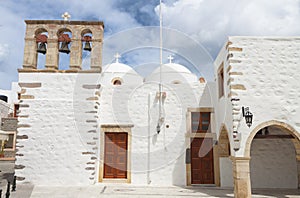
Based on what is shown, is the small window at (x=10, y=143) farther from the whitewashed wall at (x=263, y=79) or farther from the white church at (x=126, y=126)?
the whitewashed wall at (x=263, y=79)

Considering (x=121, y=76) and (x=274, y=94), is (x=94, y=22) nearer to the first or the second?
(x=121, y=76)

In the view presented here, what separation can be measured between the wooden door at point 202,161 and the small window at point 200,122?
0.33m

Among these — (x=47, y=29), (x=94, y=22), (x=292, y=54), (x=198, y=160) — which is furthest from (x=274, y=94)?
(x=47, y=29)

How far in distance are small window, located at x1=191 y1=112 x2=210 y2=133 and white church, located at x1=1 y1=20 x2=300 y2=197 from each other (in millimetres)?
33

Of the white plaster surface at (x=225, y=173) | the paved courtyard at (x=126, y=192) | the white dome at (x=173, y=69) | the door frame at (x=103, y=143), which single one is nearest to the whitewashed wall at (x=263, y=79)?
the paved courtyard at (x=126, y=192)

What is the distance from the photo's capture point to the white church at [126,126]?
25.0 feet

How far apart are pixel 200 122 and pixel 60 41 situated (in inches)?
206

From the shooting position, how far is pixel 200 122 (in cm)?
855

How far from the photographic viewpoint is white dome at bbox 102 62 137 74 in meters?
11.9

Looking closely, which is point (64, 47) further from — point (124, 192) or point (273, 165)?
point (273, 165)

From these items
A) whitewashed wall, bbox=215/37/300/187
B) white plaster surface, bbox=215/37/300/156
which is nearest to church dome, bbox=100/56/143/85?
whitewashed wall, bbox=215/37/300/187

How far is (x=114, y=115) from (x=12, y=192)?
3569 mm

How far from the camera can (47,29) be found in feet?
26.6

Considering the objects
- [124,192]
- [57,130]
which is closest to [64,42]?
[57,130]
